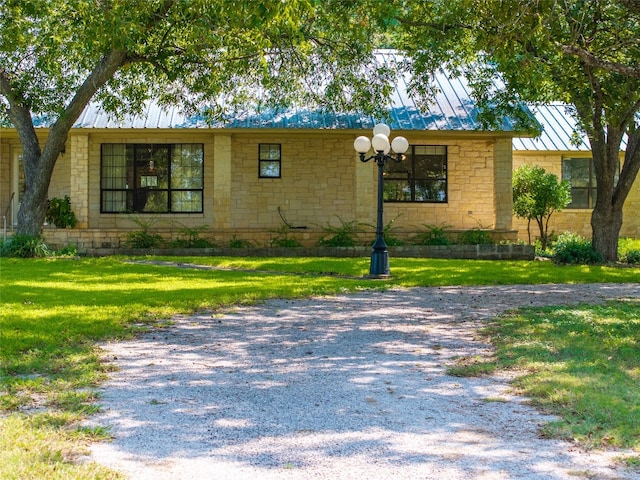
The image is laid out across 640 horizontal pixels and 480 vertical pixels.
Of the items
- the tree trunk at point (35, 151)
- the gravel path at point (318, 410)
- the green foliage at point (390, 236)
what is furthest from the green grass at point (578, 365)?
the tree trunk at point (35, 151)

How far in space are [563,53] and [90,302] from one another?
7.20m

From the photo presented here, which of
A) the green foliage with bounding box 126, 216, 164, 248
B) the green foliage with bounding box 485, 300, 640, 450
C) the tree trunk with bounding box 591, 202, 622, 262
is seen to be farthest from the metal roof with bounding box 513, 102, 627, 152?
the green foliage with bounding box 485, 300, 640, 450

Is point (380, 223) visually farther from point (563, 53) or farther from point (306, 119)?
point (306, 119)

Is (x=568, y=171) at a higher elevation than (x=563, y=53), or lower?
lower

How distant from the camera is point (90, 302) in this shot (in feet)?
31.6

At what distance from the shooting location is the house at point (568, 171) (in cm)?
2431

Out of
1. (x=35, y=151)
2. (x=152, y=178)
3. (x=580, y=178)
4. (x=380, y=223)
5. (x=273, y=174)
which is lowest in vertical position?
(x=380, y=223)

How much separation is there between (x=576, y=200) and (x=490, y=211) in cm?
515

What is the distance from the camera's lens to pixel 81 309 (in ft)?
29.3

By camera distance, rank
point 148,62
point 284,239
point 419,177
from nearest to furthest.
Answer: point 148,62 → point 284,239 → point 419,177

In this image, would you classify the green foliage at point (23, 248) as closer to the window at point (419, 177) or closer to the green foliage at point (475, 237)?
the window at point (419, 177)

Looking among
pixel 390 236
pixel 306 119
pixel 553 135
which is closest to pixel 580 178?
pixel 553 135

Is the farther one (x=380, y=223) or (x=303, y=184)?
(x=303, y=184)

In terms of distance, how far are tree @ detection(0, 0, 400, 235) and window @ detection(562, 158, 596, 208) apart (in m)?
9.06
